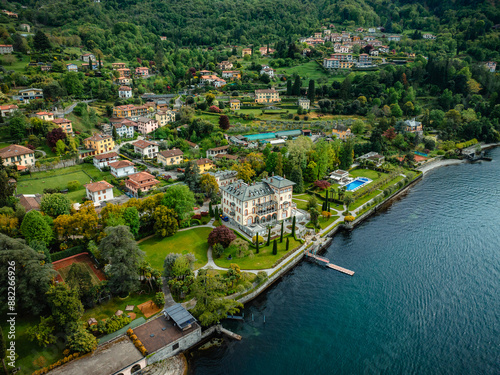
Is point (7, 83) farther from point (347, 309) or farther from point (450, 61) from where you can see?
point (450, 61)

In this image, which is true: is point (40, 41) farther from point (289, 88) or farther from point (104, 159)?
point (289, 88)

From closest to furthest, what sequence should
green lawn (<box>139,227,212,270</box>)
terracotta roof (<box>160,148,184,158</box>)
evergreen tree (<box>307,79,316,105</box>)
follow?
green lawn (<box>139,227,212,270</box>) < terracotta roof (<box>160,148,184,158</box>) < evergreen tree (<box>307,79,316,105</box>)

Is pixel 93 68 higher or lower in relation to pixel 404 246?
higher

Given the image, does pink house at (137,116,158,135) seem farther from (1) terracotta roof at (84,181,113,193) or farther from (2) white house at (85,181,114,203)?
(2) white house at (85,181,114,203)

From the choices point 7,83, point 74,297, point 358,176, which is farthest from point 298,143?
point 7,83

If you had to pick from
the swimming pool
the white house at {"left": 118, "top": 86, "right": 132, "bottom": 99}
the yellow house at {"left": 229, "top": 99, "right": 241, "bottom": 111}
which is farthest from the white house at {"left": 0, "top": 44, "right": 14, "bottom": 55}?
the swimming pool

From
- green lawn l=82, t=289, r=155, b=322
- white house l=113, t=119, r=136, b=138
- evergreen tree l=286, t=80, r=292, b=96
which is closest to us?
green lawn l=82, t=289, r=155, b=322
